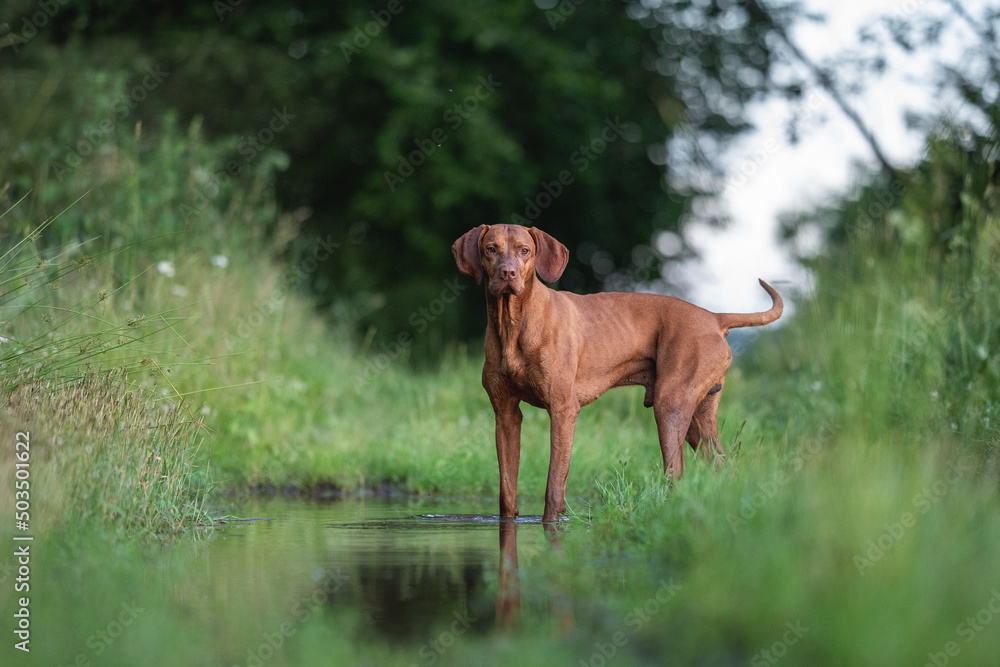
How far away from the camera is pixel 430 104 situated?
15461mm

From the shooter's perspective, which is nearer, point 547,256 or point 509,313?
point 509,313

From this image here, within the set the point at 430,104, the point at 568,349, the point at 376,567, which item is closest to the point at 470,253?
the point at 568,349

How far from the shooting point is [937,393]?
718cm

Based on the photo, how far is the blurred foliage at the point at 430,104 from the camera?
1585 centimetres

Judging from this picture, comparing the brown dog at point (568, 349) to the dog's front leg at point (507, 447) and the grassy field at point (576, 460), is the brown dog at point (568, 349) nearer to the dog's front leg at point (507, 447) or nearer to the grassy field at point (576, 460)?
the dog's front leg at point (507, 447)

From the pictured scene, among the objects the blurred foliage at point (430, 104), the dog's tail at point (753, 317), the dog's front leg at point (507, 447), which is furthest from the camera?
the blurred foliage at point (430, 104)

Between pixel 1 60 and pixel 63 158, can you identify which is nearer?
pixel 63 158

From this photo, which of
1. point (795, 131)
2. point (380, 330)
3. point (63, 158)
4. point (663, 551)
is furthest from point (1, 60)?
point (663, 551)

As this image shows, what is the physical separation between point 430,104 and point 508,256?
9.91m

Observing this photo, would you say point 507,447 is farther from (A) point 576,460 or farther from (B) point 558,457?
(A) point 576,460

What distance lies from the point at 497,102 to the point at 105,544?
12503mm

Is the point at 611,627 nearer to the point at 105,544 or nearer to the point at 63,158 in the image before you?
the point at 105,544

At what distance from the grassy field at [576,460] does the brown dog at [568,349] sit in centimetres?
48

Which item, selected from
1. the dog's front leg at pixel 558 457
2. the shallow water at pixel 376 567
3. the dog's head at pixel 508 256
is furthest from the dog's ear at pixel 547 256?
the shallow water at pixel 376 567
